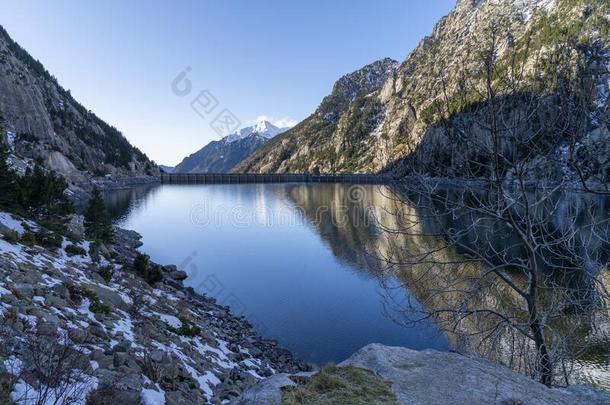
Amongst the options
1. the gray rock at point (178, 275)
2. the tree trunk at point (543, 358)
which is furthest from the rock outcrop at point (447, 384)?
the gray rock at point (178, 275)

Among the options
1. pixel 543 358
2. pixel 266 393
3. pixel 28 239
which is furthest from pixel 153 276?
pixel 543 358

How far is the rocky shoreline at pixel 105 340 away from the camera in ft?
18.0

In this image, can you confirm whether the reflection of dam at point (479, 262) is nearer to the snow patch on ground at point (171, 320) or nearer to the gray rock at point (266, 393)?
the gray rock at point (266, 393)

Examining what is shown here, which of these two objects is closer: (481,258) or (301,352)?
(481,258)

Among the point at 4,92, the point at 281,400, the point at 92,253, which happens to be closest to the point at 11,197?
the point at 92,253

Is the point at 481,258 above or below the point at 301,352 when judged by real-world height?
above

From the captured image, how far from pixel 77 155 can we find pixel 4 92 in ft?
78.5

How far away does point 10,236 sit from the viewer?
13023 mm

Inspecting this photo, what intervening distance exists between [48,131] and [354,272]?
89883 mm

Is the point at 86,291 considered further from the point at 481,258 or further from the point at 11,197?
the point at 11,197

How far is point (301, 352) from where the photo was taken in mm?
15859

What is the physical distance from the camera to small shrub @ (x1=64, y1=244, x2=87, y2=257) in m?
16.2

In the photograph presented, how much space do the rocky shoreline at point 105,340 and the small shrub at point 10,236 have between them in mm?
77

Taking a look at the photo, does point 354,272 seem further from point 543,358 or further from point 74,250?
point 543,358
